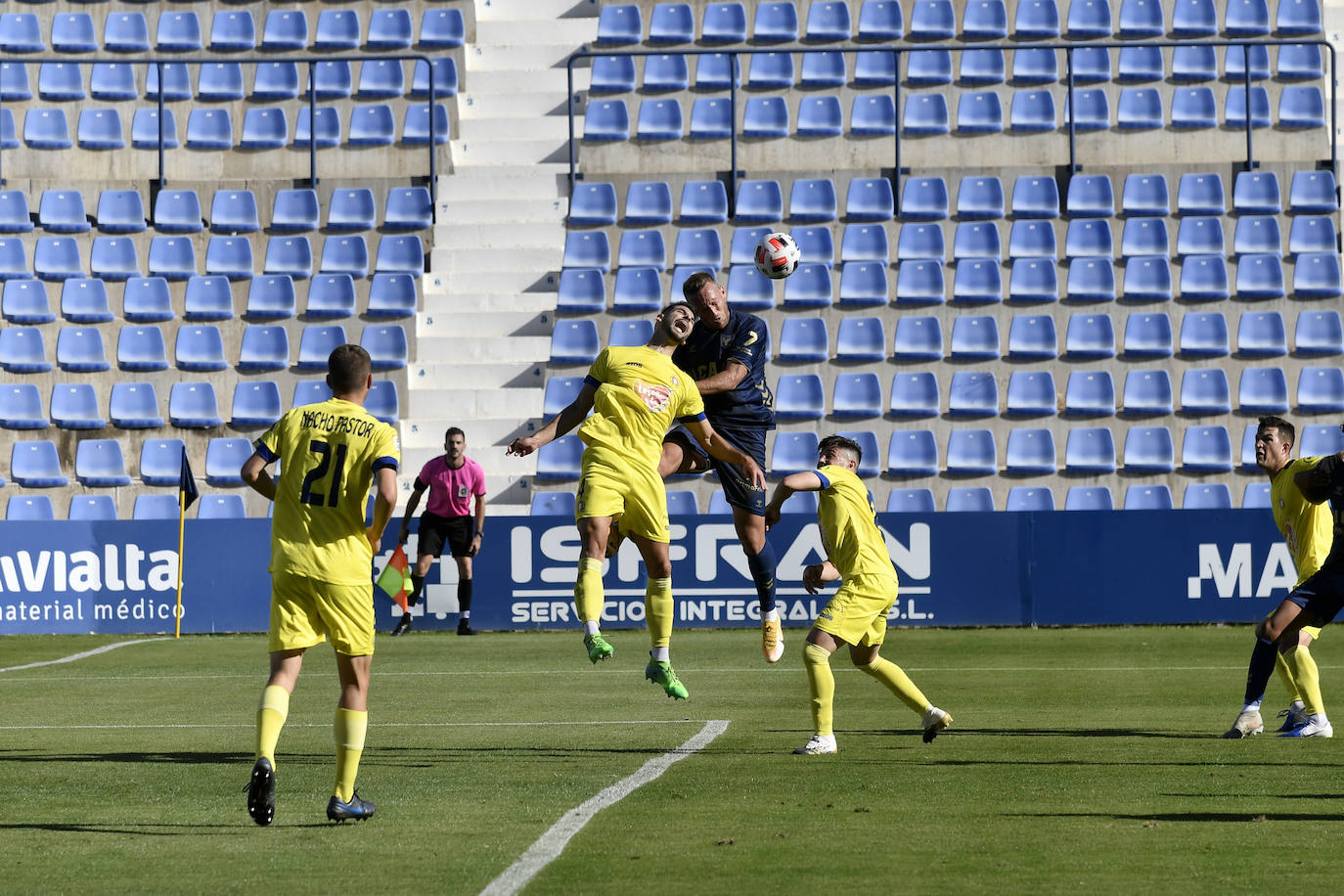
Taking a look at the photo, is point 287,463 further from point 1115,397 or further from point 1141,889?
point 1115,397

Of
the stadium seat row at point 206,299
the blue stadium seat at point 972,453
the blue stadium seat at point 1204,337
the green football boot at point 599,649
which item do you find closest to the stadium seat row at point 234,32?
the stadium seat row at point 206,299

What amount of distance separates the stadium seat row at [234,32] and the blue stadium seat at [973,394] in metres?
10.2

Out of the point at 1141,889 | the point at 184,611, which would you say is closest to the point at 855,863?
the point at 1141,889

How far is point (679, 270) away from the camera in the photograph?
79.1 feet

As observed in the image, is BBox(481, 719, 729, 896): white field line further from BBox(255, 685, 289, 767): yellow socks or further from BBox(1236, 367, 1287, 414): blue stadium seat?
BBox(1236, 367, 1287, 414): blue stadium seat

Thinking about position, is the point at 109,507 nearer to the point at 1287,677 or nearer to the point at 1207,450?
the point at 1207,450

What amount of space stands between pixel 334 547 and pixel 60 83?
22.8 meters

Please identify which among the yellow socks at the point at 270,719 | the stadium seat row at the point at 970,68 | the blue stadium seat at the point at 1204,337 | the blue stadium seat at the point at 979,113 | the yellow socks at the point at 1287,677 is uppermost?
the stadium seat row at the point at 970,68

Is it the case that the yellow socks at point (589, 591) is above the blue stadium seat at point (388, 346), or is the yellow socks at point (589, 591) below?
below

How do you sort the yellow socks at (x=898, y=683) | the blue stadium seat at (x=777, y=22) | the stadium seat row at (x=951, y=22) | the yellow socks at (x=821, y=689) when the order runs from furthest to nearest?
1. the blue stadium seat at (x=777, y=22)
2. the stadium seat row at (x=951, y=22)
3. the yellow socks at (x=898, y=683)
4. the yellow socks at (x=821, y=689)

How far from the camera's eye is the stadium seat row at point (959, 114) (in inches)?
1007

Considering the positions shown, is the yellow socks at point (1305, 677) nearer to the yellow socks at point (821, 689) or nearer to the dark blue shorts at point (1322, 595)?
the dark blue shorts at point (1322, 595)

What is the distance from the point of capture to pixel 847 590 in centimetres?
972

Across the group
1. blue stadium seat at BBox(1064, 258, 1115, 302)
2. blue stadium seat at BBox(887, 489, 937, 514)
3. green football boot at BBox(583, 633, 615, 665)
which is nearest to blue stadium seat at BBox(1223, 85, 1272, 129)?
blue stadium seat at BBox(1064, 258, 1115, 302)
